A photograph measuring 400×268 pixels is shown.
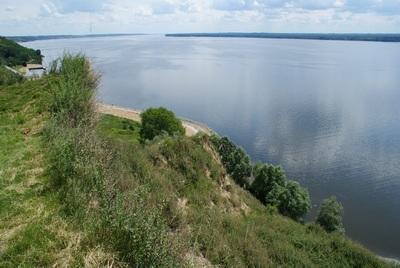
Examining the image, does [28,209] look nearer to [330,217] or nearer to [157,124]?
[330,217]

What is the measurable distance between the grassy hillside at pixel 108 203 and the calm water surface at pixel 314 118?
5.41m

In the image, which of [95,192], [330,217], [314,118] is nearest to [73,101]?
[95,192]

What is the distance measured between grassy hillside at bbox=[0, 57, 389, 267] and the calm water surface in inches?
213

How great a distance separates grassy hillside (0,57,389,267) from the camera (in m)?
6.18

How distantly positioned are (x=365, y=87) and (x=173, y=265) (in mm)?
83581

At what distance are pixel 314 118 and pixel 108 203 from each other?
54186mm

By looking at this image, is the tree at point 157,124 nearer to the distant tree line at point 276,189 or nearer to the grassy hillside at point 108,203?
the distant tree line at point 276,189

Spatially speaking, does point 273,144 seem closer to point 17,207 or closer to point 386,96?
point 386,96

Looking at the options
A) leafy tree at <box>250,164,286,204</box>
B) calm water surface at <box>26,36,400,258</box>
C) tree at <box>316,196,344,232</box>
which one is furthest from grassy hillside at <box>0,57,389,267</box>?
leafy tree at <box>250,164,286,204</box>

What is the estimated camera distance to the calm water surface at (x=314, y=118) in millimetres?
35594

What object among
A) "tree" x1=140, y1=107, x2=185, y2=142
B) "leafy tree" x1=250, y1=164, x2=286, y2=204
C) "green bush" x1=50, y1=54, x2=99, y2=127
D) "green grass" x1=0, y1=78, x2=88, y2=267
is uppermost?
"green bush" x1=50, y1=54, x2=99, y2=127

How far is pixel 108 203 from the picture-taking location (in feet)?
23.5

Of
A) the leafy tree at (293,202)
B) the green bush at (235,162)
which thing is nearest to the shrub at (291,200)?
the leafy tree at (293,202)

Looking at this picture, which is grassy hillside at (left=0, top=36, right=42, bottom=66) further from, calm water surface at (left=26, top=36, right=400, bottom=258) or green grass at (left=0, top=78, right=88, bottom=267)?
green grass at (left=0, top=78, right=88, bottom=267)
